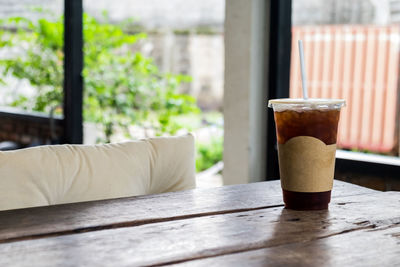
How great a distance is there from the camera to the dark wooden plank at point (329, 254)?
2.81 feet

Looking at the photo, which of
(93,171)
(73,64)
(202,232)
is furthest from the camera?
(73,64)

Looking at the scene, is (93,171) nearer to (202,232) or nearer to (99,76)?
(202,232)

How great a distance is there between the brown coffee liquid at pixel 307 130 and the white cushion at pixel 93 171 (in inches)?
16.2

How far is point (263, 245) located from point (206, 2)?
23.8 ft

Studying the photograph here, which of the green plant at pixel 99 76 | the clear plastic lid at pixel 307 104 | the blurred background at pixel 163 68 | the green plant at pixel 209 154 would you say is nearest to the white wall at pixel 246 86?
Result: the blurred background at pixel 163 68

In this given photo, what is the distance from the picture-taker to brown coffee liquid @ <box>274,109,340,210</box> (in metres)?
1.15

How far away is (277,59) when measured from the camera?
2680 millimetres

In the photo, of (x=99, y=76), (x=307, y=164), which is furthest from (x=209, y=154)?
(x=307, y=164)

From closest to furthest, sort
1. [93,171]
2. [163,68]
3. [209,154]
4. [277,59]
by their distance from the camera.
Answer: [93,171]
[277,59]
[209,154]
[163,68]

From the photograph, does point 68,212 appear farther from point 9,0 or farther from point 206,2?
point 206,2

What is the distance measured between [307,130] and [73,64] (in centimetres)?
278

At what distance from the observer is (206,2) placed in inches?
311

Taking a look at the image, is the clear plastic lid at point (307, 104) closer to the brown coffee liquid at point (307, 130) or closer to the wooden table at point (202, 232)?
the brown coffee liquid at point (307, 130)

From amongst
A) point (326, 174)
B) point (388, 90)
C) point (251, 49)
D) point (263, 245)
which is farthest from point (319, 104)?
point (388, 90)
